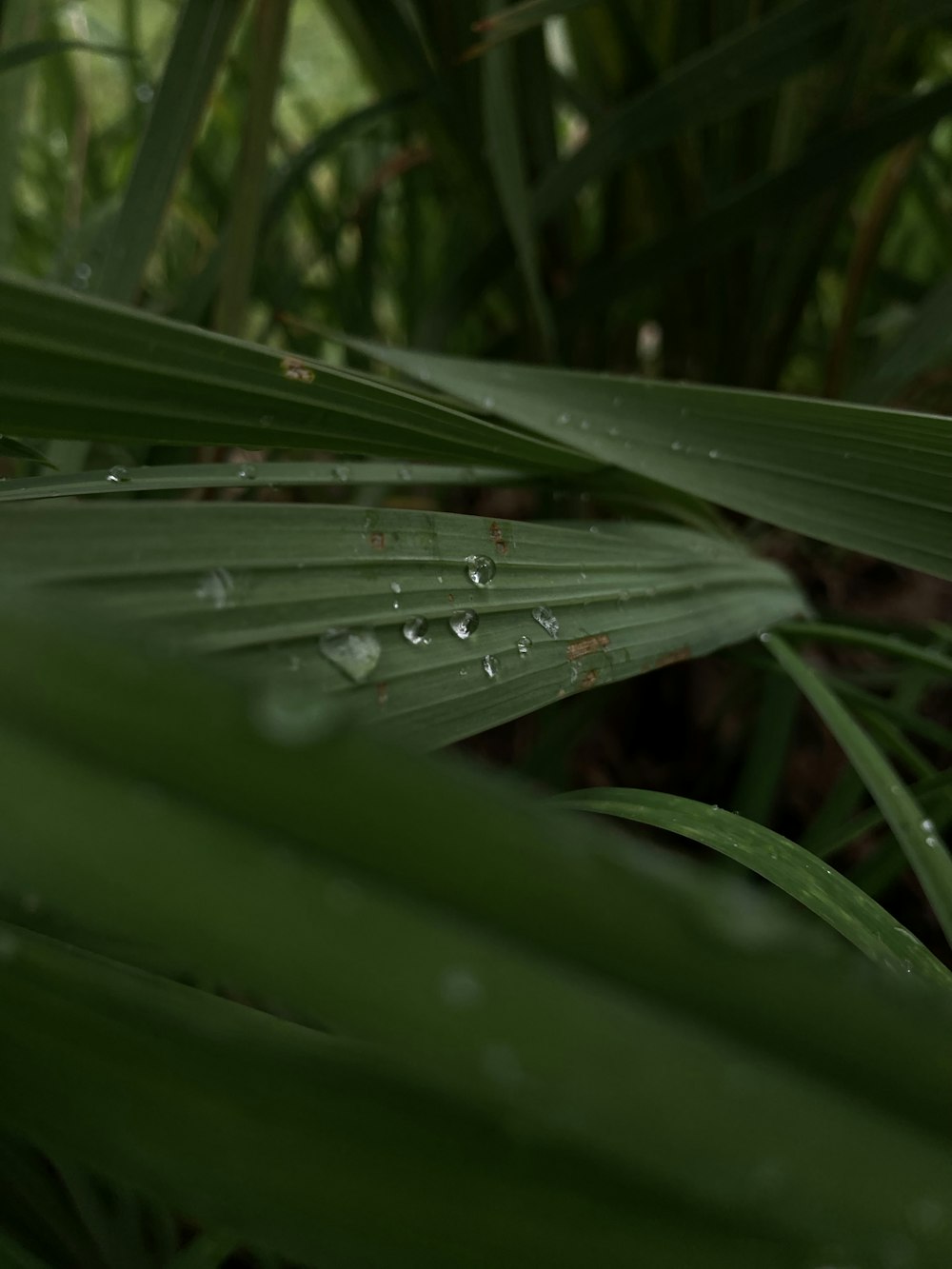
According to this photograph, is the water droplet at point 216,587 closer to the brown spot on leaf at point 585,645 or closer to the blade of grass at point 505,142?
the brown spot on leaf at point 585,645

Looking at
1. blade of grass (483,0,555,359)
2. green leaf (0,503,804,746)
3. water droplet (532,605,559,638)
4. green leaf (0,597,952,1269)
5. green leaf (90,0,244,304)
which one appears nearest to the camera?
green leaf (0,597,952,1269)

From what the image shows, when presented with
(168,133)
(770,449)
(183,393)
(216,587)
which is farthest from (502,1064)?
(168,133)

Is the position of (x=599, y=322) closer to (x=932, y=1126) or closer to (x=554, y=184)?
(x=554, y=184)

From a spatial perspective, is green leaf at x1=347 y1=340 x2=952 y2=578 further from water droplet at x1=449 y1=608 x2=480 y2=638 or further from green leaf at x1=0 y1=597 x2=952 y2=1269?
green leaf at x1=0 y1=597 x2=952 y2=1269

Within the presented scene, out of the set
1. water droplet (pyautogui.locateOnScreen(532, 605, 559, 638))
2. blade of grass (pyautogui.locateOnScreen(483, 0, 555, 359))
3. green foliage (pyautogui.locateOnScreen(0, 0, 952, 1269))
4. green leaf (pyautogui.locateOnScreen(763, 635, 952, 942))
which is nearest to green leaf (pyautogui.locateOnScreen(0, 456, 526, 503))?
green foliage (pyautogui.locateOnScreen(0, 0, 952, 1269))

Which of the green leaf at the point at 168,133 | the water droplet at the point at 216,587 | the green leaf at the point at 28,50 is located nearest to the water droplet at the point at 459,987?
the water droplet at the point at 216,587

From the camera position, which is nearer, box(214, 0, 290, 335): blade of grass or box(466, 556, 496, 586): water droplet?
box(466, 556, 496, 586): water droplet
